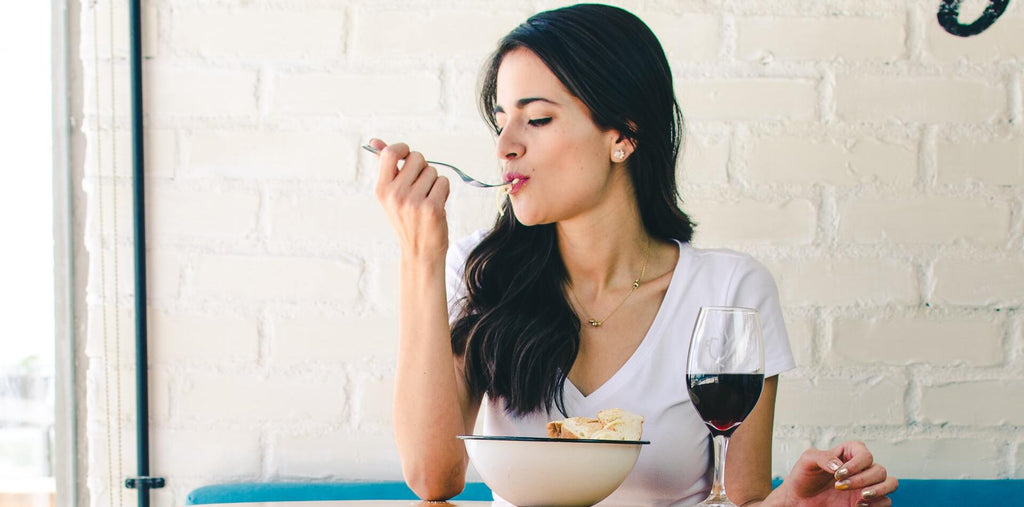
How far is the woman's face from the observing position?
49.0 inches

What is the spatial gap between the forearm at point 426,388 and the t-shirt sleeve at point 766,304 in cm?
40

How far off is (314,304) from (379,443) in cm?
22

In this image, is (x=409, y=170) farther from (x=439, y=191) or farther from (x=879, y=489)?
(x=879, y=489)

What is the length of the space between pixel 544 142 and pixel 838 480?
545 millimetres

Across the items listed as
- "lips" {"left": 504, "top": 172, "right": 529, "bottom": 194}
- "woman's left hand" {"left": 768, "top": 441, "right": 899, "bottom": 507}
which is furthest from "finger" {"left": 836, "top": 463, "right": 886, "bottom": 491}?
"lips" {"left": 504, "top": 172, "right": 529, "bottom": 194}

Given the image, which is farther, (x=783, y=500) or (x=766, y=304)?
(x=766, y=304)

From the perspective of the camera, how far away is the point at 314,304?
4.96ft

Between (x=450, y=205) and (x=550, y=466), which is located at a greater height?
(x=450, y=205)

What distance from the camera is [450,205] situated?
1512 mm

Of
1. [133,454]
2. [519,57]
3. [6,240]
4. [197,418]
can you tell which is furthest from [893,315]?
[6,240]

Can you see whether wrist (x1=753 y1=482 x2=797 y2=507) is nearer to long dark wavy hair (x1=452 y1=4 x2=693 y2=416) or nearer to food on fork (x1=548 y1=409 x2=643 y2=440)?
food on fork (x1=548 y1=409 x2=643 y2=440)

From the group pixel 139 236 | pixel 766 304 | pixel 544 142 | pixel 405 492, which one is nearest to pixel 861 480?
pixel 766 304

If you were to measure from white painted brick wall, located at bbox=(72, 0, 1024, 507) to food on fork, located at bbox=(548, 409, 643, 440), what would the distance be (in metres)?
0.68

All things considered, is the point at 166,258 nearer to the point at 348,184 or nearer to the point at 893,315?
the point at 348,184
